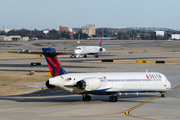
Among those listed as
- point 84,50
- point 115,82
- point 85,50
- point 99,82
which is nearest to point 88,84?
point 99,82

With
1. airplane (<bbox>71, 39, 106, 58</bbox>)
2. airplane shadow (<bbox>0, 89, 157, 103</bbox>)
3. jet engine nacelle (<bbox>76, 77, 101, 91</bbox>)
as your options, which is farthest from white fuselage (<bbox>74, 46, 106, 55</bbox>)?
jet engine nacelle (<bbox>76, 77, 101, 91</bbox>)

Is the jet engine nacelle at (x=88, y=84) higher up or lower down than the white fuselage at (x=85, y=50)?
lower down

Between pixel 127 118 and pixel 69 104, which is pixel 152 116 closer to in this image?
pixel 127 118

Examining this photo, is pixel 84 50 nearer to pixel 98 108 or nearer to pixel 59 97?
pixel 59 97

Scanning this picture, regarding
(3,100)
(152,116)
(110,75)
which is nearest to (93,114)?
(152,116)

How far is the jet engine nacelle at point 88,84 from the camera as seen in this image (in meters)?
A: 36.9

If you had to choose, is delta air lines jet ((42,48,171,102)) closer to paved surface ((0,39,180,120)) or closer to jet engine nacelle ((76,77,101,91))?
jet engine nacelle ((76,77,101,91))

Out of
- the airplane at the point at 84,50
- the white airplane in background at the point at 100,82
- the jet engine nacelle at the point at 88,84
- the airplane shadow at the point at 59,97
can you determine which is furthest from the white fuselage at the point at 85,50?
the jet engine nacelle at the point at 88,84

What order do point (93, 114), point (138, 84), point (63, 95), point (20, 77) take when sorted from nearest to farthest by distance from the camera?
point (93, 114)
point (138, 84)
point (63, 95)
point (20, 77)

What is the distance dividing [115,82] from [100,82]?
233 cm

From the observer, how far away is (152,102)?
40219 mm

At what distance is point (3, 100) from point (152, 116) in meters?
21.1

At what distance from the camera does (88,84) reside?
37.0 m

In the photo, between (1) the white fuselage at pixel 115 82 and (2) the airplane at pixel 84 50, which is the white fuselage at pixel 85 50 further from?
(1) the white fuselage at pixel 115 82
